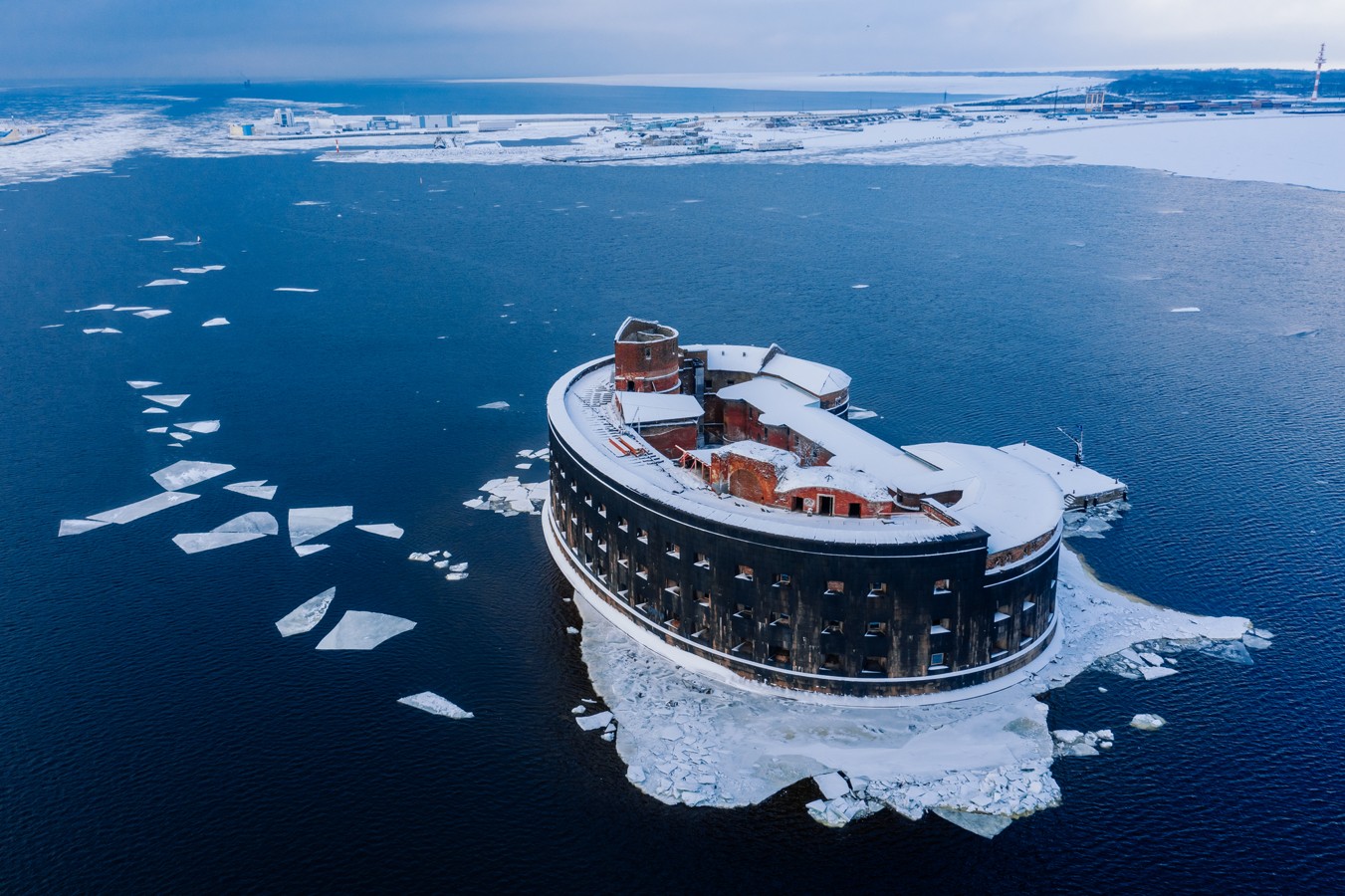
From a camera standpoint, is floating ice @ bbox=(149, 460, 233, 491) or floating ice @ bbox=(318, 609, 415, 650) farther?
floating ice @ bbox=(149, 460, 233, 491)

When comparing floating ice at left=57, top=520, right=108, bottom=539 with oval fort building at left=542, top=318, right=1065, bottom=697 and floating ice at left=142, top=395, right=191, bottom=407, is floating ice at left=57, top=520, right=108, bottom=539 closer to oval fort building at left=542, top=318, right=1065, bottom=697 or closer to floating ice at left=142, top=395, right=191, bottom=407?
Result: floating ice at left=142, top=395, right=191, bottom=407

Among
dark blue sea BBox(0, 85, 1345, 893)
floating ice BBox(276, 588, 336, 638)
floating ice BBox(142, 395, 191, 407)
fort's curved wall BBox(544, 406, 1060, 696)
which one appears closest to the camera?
dark blue sea BBox(0, 85, 1345, 893)

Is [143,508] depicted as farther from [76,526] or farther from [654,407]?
[654,407]

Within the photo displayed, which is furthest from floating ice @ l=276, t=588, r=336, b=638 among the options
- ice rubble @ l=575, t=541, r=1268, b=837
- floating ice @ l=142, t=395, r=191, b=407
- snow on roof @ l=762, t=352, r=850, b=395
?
floating ice @ l=142, t=395, r=191, b=407

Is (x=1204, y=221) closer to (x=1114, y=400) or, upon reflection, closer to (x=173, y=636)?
(x=1114, y=400)

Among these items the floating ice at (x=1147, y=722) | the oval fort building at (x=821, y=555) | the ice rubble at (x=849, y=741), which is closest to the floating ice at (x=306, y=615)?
the oval fort building at (x=821, y=555)

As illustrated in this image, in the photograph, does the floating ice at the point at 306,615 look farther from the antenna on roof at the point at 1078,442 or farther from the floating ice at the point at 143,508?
the antenna on roof at the point at 1078,442
